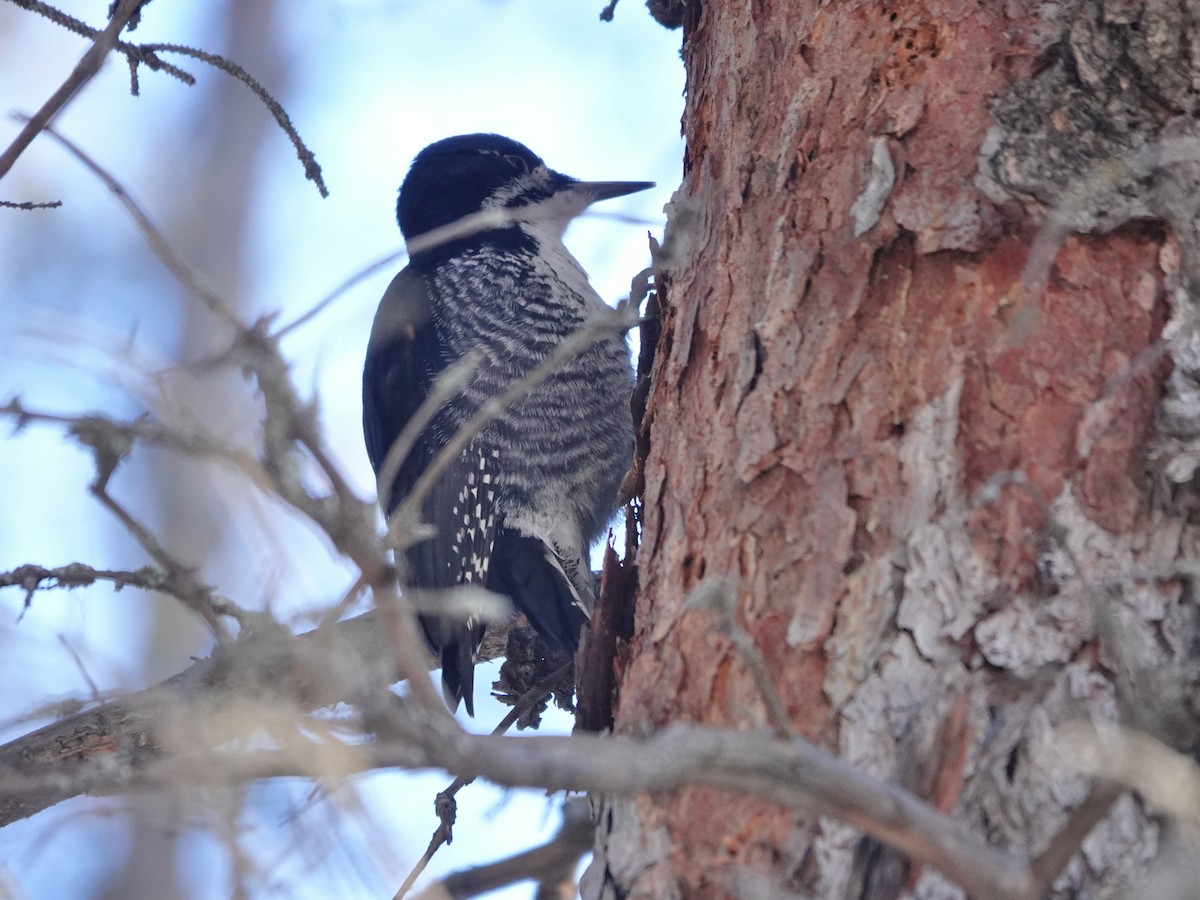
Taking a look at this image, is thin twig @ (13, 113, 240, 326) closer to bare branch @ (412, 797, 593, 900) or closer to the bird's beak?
bare branch @ (412, 797, 593, 900)

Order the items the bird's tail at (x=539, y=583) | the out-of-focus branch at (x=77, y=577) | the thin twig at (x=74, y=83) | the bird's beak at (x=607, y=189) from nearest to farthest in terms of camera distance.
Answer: the out-of-focus branch at (x=77, y=577)
the thin twig at (x=74, y=83)
the bird's tail at (x=539, y=583)
the bird's beak at (x=607, y=189)

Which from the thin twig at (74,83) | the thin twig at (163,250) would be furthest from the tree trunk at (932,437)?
the thin twig at (74,83)

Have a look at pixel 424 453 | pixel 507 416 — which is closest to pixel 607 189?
pixel 507 416

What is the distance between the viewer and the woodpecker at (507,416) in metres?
3.49

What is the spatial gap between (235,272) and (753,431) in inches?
229

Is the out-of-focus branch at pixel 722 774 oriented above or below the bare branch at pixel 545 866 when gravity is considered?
above

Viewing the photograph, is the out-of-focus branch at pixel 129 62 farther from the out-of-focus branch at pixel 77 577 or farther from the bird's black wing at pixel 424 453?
the bird's black wing at pixel 424 453

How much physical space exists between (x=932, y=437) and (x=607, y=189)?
2.67 m

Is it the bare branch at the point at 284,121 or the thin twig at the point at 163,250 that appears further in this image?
the bare branch at the point at 284,121

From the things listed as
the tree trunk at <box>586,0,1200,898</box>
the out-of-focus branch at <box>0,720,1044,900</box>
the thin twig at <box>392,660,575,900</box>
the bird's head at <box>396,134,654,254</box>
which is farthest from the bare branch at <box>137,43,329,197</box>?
the bird's head at <box>396,134,654,254</box>

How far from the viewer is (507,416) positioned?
359cm

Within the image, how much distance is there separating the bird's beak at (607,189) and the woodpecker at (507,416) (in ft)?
0.56

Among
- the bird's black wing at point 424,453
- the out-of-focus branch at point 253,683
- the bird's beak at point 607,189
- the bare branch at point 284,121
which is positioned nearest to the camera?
the out-of-focus branch at point 253,683

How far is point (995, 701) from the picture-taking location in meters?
1.38
